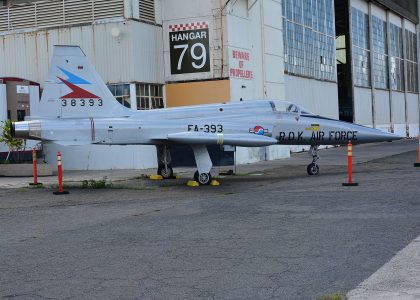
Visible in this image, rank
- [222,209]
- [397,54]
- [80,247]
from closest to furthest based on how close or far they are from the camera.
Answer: [80,247] → [222,209] → [397,54]

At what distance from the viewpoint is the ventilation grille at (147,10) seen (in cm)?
2548

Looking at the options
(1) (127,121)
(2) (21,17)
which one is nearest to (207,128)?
(1) (127,121)

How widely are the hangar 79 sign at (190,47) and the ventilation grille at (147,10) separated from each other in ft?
3.22

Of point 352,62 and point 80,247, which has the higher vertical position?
point 352,62

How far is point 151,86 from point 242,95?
416cm

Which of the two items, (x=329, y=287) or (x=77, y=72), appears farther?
(x=77, y=72)

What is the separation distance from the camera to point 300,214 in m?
11.0

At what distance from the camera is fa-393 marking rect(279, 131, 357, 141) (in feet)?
61.6

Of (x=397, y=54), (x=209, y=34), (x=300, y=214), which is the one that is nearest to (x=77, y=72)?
(x=300, y=214)

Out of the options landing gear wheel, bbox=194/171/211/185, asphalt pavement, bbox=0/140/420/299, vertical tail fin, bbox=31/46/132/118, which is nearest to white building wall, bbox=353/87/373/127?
landing gear wheel, bbox=194/171/211/185

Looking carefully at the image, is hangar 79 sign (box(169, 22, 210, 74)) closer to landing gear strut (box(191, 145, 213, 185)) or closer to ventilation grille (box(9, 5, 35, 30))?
ventilation grille (box(9, 5, 35, 30))

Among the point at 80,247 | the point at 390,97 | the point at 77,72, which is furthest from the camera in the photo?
the point at 390,97

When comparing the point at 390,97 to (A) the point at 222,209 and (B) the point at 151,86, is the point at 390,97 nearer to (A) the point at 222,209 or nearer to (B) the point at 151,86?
(B) the point at 151,86

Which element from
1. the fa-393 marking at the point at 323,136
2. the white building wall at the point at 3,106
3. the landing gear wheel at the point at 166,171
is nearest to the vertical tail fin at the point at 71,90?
the landing gear wheel at the point at 166,171
